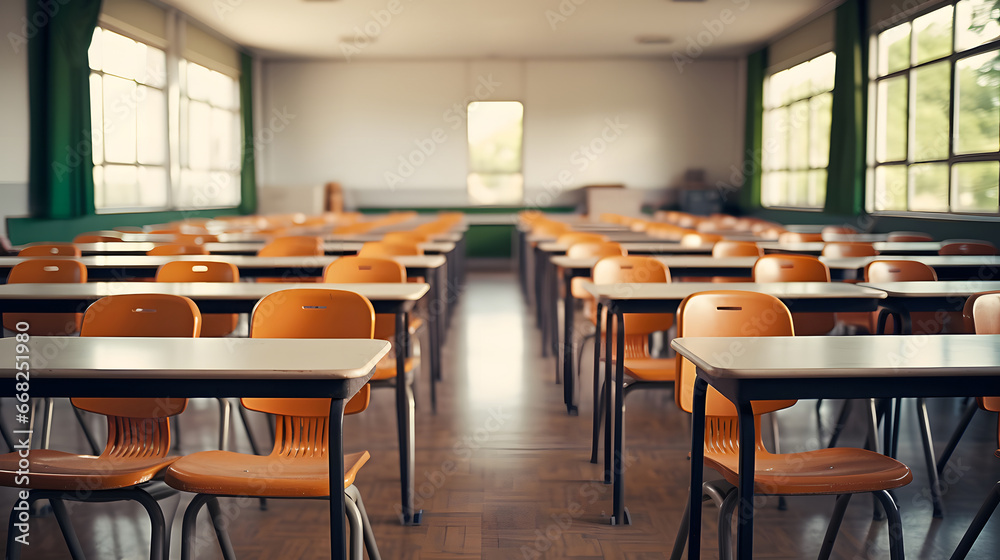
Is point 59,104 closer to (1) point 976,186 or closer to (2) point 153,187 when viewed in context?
(2) point 153,187

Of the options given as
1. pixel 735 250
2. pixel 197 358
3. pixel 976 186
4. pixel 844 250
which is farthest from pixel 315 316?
pixel 976 186

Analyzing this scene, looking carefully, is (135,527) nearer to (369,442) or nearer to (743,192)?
(369,442)

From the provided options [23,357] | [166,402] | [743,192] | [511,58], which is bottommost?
[166,402]

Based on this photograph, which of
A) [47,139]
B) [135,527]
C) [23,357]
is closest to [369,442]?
[135,527]

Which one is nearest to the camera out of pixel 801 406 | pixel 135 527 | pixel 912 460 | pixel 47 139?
pixel 135 527

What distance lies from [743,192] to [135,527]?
1293 centimetres

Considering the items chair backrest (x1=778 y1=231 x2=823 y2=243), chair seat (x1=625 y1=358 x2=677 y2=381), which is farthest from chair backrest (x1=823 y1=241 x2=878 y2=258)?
chair seat (x1=625 y1=358 x2=677 y2=381)

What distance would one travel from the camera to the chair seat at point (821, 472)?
182cm

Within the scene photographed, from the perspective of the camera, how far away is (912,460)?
3.27m

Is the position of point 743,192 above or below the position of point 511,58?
below

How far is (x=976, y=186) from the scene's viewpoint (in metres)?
7.42

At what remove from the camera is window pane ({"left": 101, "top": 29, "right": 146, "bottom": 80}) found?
908 cm

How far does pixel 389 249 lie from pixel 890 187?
7.01m

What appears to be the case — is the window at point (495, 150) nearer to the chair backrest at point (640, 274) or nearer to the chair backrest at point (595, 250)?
the chair backrest at point (595, 250)
